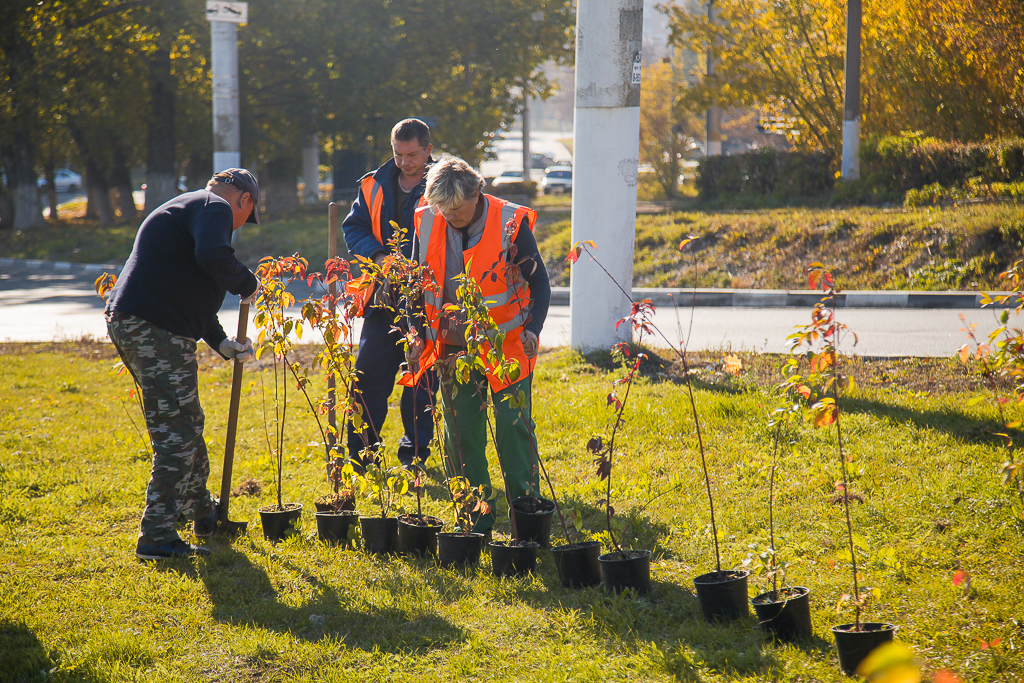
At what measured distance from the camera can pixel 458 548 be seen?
3.64 m

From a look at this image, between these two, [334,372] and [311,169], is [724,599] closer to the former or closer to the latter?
[334,372]

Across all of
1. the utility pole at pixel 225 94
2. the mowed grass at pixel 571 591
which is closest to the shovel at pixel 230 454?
the mowed grass at pixel 571 591

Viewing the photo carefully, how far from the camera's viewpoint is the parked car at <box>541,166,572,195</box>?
36375mm

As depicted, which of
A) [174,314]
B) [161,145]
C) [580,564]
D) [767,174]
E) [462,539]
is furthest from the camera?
[161,145]

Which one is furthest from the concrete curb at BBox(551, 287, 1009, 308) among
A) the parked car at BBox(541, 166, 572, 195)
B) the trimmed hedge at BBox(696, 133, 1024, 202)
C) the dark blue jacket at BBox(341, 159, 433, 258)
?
the parked car at BBox(541, 166, 572, 195)

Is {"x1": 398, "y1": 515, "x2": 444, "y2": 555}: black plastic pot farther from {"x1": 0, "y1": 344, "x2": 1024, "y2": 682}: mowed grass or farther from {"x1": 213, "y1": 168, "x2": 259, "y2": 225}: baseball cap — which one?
{"x1": 213, "y1": 168, "x2": 259, "y2": 225}: baseball cap

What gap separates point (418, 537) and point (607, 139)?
4261 mm

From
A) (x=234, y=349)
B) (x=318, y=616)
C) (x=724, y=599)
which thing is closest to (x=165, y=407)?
(x=234, y=349)

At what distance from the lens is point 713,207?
17.1 m

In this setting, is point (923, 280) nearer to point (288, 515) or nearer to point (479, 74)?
point (288, 515)

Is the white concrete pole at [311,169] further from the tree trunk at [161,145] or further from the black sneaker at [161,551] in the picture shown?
the black sneaker at [161,551]

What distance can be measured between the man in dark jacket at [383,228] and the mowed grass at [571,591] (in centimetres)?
64

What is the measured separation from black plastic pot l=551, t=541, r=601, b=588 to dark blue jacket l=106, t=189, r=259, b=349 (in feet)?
5.96

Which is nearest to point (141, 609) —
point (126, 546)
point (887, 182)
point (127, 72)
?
point (126, 546)
